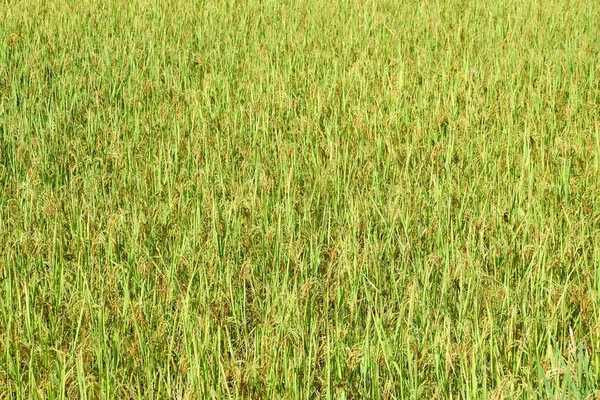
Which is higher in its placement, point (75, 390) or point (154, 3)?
point (154, 3)

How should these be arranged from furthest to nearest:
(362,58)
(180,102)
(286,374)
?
(362,58), (180,102), (286,374)

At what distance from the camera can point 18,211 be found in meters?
2.67

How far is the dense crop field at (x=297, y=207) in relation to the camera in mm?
1829

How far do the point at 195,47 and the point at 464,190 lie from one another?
2706 mm

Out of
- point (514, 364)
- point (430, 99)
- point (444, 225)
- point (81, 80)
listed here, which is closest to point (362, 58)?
point (430, 99)

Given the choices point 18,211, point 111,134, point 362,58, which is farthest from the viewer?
point 362,58

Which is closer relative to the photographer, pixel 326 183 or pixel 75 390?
pixel 75 390

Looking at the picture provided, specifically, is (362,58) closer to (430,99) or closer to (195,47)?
(430,99)

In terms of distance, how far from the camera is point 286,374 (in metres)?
1.70

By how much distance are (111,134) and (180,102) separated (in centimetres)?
48

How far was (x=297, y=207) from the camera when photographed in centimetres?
291

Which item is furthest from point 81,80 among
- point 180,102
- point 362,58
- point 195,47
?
point 362,58

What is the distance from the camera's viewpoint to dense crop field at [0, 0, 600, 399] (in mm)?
1829

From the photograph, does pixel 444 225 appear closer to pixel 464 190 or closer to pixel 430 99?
pixel 464 190
